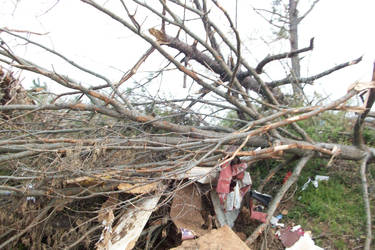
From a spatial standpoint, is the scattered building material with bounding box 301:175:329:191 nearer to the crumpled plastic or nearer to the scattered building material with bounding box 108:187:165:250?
the crumpled plastic

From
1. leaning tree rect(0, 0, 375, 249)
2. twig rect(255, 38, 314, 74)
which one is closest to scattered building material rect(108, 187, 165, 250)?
leaning tree rect(0, 0, 375, 249)

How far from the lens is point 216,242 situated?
2500mm

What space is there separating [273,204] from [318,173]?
3.42 feet

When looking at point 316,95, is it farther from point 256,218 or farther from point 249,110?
point 256,218

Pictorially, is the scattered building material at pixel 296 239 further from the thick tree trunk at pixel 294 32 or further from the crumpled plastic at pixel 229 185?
the thick tree trunk at pixel 294 32

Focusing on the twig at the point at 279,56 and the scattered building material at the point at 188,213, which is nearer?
the scattered building material at the point at 188,213

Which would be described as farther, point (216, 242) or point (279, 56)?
point (279, 56)

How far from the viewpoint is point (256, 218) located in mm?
2971

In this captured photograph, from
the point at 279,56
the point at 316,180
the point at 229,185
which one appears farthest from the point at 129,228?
the point at 279,56

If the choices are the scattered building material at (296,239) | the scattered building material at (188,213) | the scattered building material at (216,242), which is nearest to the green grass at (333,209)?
the scattered building material at (296,239)

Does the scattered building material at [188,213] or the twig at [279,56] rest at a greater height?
the twig at [279,56]

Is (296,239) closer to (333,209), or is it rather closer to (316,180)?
(333,209)

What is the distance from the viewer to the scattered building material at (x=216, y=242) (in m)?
2.45

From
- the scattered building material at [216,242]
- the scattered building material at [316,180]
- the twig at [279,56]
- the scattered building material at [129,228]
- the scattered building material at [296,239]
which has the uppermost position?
the twig at [279,56]
